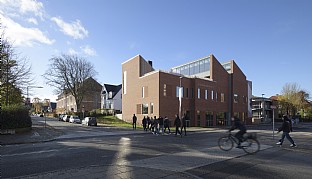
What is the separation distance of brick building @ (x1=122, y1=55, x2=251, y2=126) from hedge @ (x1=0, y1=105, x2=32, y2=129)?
57.9 ft

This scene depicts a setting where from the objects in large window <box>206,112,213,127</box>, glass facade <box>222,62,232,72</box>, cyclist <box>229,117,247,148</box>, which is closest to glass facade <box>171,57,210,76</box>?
glass facade <box>222,62,232,72</box>

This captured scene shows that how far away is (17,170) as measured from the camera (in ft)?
24.6

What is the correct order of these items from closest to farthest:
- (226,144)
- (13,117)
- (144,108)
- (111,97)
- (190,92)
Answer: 1. (226,144)
2. (13,117)
3. (144,108)
4. (190,92)
5. (111,97)

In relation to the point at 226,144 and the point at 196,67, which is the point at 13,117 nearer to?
the point at 226,144

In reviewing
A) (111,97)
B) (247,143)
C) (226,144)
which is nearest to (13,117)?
(226,144)

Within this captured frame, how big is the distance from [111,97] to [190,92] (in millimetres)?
39564

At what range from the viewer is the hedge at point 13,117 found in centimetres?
2117

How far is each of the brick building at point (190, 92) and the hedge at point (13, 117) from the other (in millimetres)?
17634

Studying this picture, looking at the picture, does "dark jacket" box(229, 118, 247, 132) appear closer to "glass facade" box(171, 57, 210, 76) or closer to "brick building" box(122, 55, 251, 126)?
"brick building" box(122, 55, 251, 126)

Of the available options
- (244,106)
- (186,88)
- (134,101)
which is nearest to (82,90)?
(134,101)

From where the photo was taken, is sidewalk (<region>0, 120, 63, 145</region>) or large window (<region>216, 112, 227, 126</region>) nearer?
sidewalk (<region>0, 120, 63, 145</region>)

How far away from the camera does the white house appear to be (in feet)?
244

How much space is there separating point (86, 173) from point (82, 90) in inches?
2022

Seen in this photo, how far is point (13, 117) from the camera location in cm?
2225
